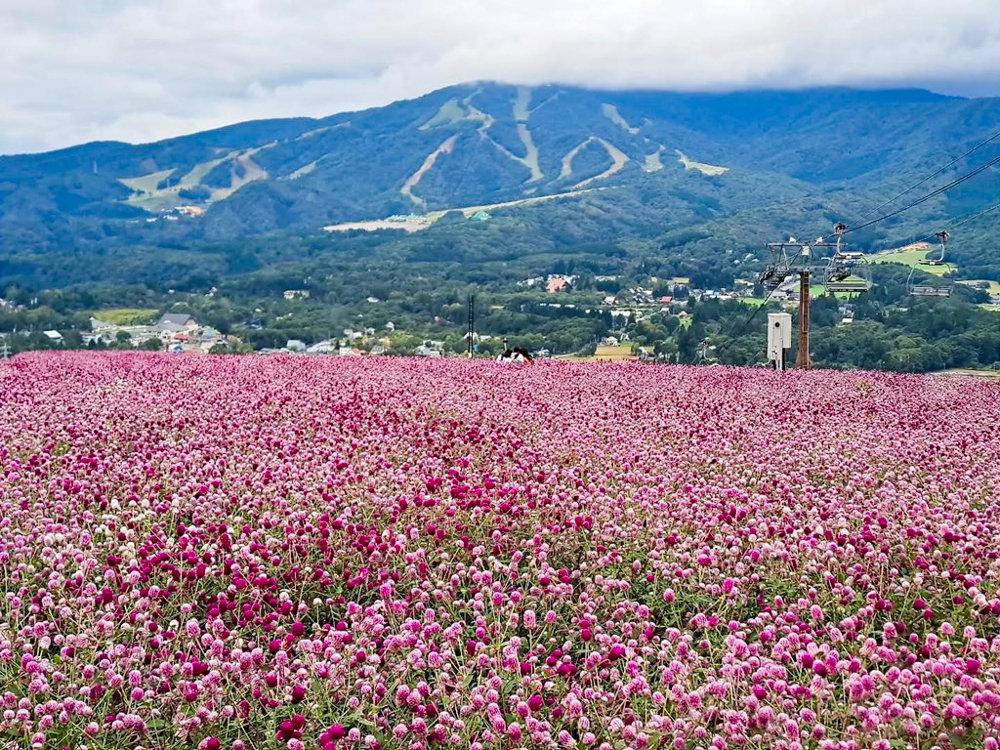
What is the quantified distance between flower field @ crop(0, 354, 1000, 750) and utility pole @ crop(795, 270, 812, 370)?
19213mm

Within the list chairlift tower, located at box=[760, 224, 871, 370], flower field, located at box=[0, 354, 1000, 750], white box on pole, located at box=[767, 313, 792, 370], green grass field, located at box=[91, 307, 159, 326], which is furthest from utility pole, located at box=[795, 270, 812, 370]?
green grass field, located at box=[91, 307, 159, 326]

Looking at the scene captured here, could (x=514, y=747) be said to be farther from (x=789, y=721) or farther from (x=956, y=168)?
(x=956, y=168)

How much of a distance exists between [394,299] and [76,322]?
25.4m

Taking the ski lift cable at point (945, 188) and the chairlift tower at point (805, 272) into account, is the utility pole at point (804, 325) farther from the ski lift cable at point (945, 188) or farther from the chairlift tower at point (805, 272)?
the ski lift cable at point (945, 188)

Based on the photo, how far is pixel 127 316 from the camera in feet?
222

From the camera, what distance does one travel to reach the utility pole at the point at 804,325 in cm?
3056

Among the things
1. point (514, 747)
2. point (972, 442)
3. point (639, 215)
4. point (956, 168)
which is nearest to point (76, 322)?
point (972, 442)

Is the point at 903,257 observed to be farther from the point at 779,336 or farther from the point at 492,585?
the point at 492,585

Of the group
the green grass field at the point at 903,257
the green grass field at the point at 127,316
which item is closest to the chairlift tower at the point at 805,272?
the green grass field at the point at 127,316

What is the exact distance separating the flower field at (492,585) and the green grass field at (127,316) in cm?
5379

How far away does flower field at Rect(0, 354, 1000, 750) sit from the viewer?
4.55 metres

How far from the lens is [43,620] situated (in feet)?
18.6

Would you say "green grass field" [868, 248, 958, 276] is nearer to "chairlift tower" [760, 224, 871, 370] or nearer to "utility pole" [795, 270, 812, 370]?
"chairlift tower" [760, 224, 871, 370]

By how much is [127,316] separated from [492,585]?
66359 millimetres
